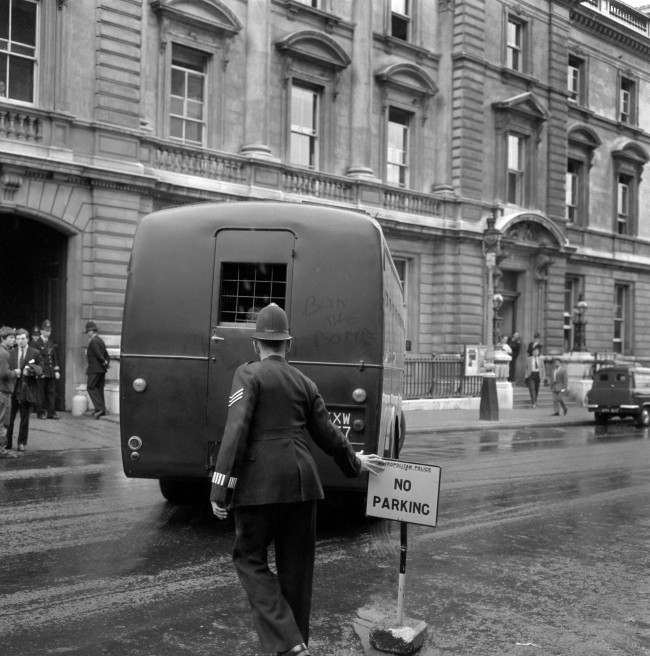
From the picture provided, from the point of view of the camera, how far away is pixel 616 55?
37.4 meters

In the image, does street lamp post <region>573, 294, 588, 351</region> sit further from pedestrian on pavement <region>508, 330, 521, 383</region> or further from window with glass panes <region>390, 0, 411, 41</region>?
window with glass panes <region>390, 0, 411, 41</region>

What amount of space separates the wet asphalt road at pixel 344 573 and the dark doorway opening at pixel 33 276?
9181 millimetres

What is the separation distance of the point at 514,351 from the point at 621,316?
9.11m

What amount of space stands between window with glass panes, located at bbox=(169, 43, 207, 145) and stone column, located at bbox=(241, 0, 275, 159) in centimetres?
124

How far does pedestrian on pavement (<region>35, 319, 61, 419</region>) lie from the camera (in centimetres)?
1741

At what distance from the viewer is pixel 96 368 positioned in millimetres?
18484

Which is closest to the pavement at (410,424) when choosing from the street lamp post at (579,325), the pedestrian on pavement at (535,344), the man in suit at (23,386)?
the man in suit at (23,386)

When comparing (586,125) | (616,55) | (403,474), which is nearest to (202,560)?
(403,474)

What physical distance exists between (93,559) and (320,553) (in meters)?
1.87

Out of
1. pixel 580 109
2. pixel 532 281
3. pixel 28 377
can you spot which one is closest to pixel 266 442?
pixel 28 377

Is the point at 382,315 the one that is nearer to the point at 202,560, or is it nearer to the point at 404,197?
the point at 202,560

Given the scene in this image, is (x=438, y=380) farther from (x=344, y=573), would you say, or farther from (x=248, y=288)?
(x=344, y=573)

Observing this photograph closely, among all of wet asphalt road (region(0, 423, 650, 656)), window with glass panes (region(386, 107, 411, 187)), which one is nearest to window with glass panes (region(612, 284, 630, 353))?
window with glass panes (region(386, 107, 411, 187))

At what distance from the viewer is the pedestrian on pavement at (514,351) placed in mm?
31433
